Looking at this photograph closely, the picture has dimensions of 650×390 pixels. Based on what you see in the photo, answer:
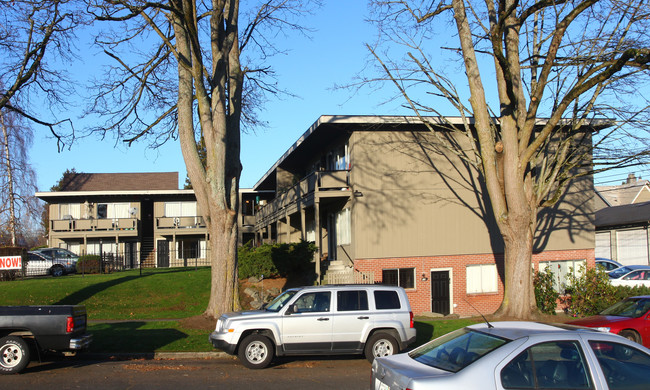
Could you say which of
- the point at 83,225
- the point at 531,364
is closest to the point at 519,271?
the point at 531,364

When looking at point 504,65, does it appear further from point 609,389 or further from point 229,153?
point 609,389

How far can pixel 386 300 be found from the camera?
1252 cm

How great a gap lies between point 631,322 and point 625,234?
29.6 meters

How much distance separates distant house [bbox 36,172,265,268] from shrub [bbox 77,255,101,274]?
917cm

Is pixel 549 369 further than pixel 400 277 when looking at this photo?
No

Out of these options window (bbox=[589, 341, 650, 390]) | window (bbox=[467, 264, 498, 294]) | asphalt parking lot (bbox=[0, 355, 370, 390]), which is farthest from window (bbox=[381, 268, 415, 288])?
window (bbox=[589, 341, 650, 390])

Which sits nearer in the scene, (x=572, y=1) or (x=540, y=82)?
(x=572, y=1)

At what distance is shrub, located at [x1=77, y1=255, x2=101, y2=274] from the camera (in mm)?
30656

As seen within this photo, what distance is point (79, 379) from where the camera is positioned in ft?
34.3

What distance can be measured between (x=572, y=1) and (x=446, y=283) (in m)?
12.9

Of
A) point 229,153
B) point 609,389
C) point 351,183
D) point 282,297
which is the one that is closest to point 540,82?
point 351,183

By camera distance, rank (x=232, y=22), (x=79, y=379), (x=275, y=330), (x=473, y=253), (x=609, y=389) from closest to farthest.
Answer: (x=609, y=389), (x=79, y=379), (x=275, y=330), (x=232, y=22), (x=473, y=253)

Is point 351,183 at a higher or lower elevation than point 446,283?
higher

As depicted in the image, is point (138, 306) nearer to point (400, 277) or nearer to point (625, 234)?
point (400, 277)
